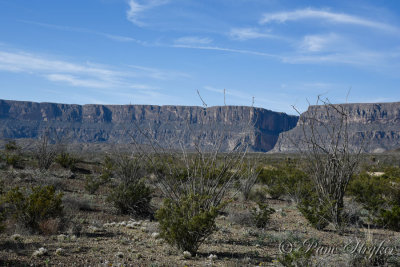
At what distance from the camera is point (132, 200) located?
10.9 m

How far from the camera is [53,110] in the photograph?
135750 mm

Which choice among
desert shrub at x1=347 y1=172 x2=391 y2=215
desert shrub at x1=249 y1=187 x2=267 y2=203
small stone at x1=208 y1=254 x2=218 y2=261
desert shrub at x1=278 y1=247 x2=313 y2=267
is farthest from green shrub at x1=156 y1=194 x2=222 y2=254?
desert shrub at x1=249 y1=187 x2=267 y2=203

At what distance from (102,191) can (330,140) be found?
992 cm

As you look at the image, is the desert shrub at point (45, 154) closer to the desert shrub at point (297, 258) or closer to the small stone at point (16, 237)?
the small stone at point (16, 237)

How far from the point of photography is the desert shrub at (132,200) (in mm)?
10883

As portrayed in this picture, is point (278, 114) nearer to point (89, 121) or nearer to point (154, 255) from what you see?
point (89, 121)

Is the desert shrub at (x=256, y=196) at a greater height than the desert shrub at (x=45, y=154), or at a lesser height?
lesser

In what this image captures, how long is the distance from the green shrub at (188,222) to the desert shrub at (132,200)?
4540 mm

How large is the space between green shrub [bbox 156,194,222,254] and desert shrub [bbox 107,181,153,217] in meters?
4.54

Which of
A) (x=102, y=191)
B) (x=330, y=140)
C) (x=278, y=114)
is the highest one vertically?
(x=278, y=114)

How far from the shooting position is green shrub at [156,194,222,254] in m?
5.96

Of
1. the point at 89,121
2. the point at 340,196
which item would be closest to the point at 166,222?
the point at 340,196

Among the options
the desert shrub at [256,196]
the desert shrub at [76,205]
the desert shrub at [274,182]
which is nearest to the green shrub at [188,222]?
the desert shrub at [76,205]

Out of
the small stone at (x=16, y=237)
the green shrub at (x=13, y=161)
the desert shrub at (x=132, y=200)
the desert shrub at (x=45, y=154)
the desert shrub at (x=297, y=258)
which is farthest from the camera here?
the green shrub at (x=13, y=161)
